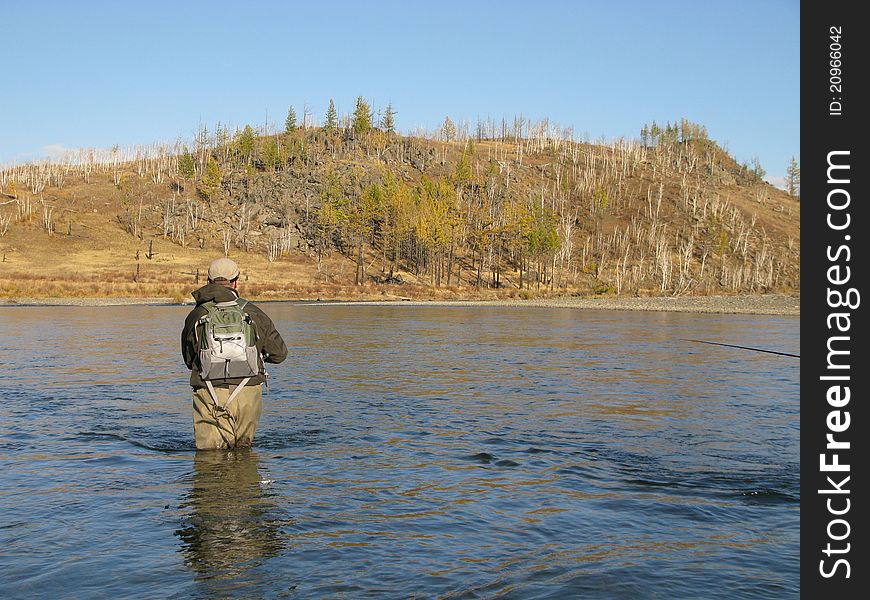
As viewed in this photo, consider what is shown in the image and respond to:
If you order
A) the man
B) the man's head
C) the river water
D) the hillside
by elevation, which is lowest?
the river water

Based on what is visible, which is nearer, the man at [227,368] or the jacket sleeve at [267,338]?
the man at [227,368]

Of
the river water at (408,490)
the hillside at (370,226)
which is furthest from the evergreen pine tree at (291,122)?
the river water at (408,490)

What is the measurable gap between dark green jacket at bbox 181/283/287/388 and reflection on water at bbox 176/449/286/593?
3.17 feet

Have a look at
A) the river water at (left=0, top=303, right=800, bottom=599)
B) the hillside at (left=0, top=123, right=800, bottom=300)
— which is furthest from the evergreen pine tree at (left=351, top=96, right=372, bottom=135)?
the river water at (left=0, top=303, right=800, bottom=599)

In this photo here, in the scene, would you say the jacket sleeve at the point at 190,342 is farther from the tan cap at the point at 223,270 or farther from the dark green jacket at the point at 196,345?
the tan cap at the point at 223,270

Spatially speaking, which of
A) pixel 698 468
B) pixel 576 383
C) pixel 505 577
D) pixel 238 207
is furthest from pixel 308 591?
pixel 238 207

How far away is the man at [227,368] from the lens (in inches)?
344

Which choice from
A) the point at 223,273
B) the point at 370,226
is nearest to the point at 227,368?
the point at 223,273

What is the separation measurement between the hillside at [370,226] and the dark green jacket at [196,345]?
215 feet

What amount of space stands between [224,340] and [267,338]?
0.46 m

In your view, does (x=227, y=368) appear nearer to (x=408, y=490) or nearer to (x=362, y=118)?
(x=408, y=490)

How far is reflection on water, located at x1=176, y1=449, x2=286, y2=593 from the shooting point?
6246 mm

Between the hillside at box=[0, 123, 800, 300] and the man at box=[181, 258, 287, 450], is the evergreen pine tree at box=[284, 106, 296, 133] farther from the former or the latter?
the man at box=[181, 258, 287, 450]
